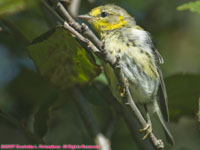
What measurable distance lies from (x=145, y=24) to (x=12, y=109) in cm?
172

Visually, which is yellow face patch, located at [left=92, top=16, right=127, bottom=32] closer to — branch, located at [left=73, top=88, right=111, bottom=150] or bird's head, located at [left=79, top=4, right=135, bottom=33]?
bird's head, located at [left=79, top=4, right=135, bottom=33]

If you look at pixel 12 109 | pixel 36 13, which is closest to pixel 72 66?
pixel 12 109

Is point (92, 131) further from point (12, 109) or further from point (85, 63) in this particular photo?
point (12, 109)

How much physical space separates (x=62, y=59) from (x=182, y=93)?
104 cm

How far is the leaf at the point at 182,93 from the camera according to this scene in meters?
2.67

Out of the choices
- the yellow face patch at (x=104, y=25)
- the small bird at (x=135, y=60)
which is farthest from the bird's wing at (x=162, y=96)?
the yellow face patch at (x=104, y=25)

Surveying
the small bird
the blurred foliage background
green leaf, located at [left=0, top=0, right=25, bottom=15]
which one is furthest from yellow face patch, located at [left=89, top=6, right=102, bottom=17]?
green leaf, located at [left=0, top=0, right=25, bottom=15]

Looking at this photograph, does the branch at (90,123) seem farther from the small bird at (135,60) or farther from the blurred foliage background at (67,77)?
the small bird at (135,60)

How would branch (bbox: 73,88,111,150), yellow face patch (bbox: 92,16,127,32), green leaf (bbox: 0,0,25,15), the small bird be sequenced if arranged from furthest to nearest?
yellow face patch (bbox: 92,16,127,32)
the small bird
branch (bbox: 73,88,111,150)
green leaf (bbox: 0,0,25,15)

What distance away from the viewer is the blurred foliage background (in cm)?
235

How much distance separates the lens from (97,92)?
280cm

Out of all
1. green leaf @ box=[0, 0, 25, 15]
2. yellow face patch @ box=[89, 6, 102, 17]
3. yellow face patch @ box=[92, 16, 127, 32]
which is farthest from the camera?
yellow face patch @ box=[89, 6, 102, 17]

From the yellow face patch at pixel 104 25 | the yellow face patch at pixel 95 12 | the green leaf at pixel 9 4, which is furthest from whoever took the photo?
the yellow face patch at pixel 95 12

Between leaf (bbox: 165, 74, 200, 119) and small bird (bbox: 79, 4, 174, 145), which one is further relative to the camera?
leaf (bbox: 165, 74, 200, 119)
